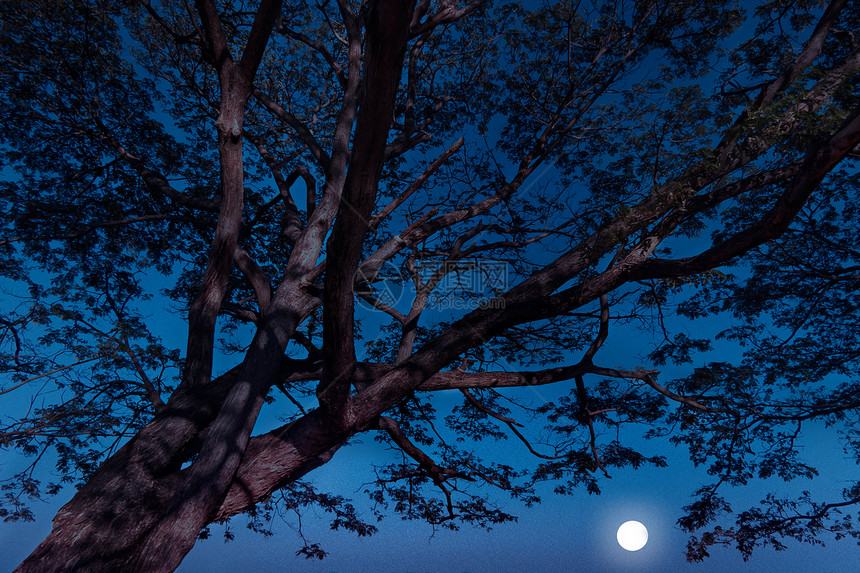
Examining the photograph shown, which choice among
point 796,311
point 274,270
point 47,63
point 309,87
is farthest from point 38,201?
point 796,311

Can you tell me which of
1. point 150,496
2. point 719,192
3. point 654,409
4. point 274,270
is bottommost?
point 150,496

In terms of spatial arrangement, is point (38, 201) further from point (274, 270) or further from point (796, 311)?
point (796, 311)

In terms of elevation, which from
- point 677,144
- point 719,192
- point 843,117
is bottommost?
point 843,117

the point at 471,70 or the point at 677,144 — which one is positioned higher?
the point at 471,70

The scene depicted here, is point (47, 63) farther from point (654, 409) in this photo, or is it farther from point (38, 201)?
point (654, 409)

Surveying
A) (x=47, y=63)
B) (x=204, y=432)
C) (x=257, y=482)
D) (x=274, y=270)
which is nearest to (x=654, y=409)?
(x=257, y=482)

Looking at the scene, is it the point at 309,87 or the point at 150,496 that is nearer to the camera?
the point at 150,496

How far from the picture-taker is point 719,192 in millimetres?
2701

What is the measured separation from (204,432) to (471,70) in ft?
19.0

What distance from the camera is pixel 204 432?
319 centimetres

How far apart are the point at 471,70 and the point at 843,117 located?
4.84 meters

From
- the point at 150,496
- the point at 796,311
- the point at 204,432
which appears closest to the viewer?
the point at 150,496

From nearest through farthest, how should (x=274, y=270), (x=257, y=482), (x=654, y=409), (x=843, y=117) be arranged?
(x=843, y=117) → (x=257, y=482) → (x=654, y=409) → (x=274, y=270)

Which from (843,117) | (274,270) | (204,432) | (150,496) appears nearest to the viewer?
(843,117)
